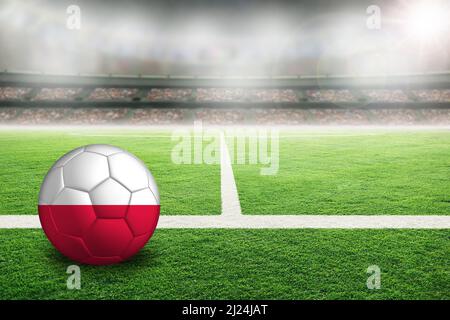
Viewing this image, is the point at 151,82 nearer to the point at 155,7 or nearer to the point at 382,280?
the point at 155,7

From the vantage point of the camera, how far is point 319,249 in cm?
279

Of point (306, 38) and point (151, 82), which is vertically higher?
point (306, 38)

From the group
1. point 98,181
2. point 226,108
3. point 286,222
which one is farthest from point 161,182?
point 226,108

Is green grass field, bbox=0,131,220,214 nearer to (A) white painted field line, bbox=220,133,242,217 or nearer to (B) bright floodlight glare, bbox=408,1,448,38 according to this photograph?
(A) white painted field line, bbox=220,133,242,217

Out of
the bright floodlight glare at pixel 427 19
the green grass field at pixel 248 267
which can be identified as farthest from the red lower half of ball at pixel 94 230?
the bright floodlight glare at pixel 427 19

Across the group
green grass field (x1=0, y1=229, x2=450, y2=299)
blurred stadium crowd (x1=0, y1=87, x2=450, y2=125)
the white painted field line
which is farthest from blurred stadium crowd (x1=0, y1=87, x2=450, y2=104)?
green grass field (x1=0, y1=229, x2=450, y2=299)

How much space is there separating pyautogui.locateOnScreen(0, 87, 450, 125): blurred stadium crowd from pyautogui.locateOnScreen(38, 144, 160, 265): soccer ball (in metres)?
24.4

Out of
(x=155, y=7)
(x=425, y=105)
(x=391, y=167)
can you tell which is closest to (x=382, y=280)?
(x=391, y=167)

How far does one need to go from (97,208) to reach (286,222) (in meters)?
1.79

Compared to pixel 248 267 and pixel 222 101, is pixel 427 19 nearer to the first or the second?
pixel 222 101

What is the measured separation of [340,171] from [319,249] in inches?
148

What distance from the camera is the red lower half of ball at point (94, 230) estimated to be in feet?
7.69

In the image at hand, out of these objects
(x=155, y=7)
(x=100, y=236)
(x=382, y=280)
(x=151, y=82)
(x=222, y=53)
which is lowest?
(x=382, y=280)

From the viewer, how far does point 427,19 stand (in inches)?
1133
